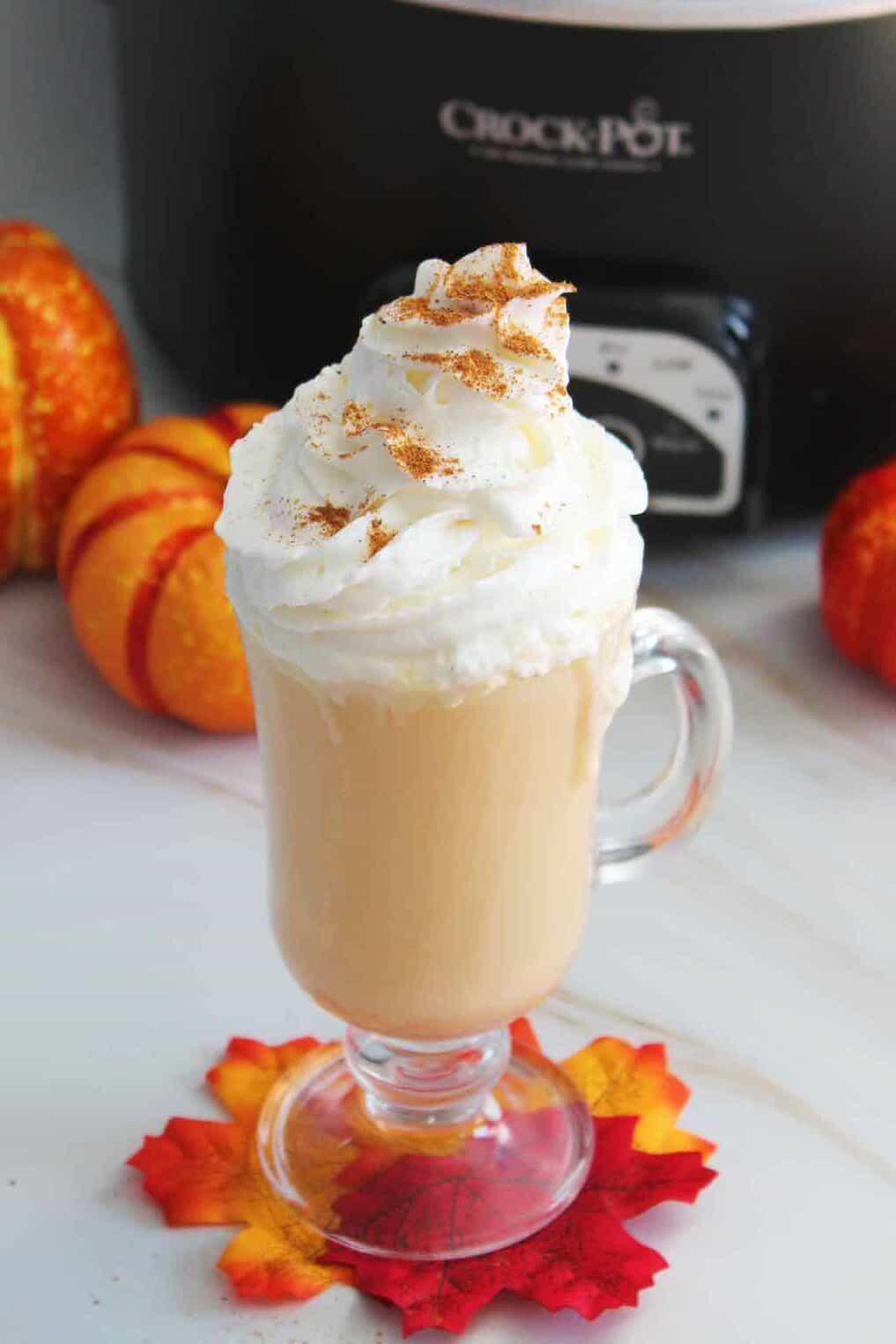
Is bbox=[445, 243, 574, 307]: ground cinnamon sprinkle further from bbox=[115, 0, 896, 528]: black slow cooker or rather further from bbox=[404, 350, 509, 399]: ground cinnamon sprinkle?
bbox=[115, 0, 896, 528]: black slow cooker

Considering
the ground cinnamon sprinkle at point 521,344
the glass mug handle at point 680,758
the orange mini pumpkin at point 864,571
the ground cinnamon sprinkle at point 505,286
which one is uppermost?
the ground cinnamon sprinkle at point 505,286

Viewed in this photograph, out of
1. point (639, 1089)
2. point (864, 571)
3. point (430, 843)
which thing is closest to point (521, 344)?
point (430, 843)

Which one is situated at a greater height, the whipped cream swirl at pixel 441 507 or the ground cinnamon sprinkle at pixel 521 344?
the ground cinnamon sprinkle at pixel 521 344

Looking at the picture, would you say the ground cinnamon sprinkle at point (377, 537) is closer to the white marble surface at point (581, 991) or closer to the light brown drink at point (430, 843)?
the light brown drink at point (430, 843)

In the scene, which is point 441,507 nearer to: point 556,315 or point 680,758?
point 556,315

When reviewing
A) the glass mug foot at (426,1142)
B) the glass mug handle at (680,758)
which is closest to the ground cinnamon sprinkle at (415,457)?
the glass mug handle at (680,758)

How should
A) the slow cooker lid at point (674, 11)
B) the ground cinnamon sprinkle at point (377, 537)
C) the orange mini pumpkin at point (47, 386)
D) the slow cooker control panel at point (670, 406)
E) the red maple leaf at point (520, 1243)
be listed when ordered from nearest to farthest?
1. the ground cinnamon sprinkle at point (377, 537)
2. the red maple leaf at point (520, 1243)
3. the slow cooker lid at point (674, 11)
4. the slow cooker control panel at point (670, 406)
5. the orange mini pumpkin at point (47, 386)

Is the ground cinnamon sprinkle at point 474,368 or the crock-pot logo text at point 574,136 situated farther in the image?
the crock-pot logo text at point 574,136
